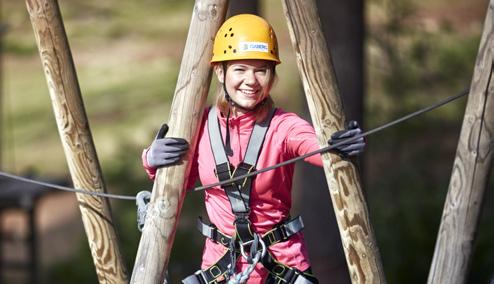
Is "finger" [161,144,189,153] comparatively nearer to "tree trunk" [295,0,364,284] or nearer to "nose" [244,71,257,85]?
"nose" [244,71,257,85]

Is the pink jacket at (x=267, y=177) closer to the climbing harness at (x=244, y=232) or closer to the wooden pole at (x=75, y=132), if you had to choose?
the climbing harness at (x=244, y=232)

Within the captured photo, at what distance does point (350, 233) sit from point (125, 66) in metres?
16.5

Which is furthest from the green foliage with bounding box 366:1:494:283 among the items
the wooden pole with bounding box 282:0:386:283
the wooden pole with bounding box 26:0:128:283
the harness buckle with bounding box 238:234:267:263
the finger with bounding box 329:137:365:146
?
the finger with bounding box 329:137:365:146

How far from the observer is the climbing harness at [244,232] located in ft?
14.6

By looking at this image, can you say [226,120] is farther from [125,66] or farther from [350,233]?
[125,66]

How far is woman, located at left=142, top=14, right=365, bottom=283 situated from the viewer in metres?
4.39

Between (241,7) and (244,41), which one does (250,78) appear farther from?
(241,7)

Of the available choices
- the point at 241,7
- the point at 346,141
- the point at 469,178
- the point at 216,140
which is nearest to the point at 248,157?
the point at 216,140

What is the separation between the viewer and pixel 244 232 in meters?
4.49

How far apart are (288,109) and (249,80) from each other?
13.1m

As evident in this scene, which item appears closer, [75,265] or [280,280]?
[280,280]

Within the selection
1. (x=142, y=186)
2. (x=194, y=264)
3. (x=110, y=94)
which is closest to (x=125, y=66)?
(x=110, y=94)

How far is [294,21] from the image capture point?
4.34m

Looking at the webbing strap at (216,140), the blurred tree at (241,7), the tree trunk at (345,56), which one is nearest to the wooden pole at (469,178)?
the webbing strap at (216,140)
